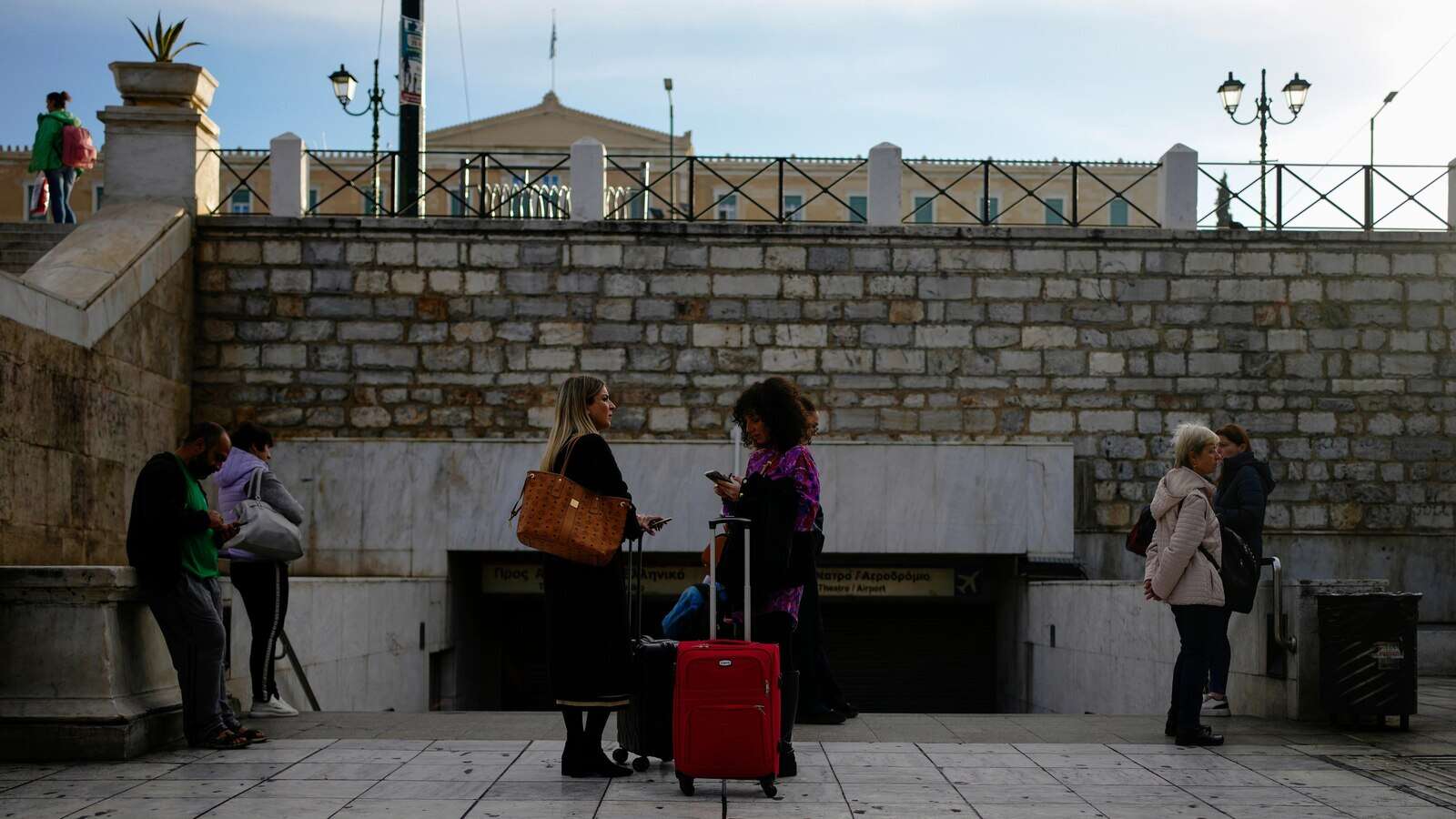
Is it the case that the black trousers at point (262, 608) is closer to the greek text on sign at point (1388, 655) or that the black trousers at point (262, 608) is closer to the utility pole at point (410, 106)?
the greek text on sign at point (1388, 655)

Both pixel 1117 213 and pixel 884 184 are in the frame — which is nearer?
pixel 884 184

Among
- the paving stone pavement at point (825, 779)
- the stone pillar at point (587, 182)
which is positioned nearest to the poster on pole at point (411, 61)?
the stone pillar at point (587, 182)

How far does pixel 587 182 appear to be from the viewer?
16.5 metres

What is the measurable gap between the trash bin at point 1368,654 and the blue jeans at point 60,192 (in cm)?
1325

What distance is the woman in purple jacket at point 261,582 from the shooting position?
8984 millimetres

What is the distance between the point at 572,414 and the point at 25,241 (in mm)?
10969

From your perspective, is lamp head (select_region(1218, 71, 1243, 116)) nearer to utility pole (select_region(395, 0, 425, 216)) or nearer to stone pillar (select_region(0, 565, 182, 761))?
utility pole (select_region(395, 0, 425, 216))

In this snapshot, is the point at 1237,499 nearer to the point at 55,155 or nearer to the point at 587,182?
the point at 587,182

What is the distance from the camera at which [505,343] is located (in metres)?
16.2

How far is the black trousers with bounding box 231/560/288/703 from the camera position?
29.5 ft

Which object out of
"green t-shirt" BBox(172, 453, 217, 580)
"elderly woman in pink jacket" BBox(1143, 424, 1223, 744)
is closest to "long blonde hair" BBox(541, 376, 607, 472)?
"green t-shirt" BBox(172, 453, 217, 580)

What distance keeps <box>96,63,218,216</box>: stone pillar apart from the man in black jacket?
9048 mm

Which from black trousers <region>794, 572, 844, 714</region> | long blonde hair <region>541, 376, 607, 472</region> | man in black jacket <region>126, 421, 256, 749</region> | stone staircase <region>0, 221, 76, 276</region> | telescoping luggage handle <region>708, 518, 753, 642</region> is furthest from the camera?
stone staircase <region>0, 221, 76, 276</region>

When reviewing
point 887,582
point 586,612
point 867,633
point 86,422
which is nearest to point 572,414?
point 586,612
